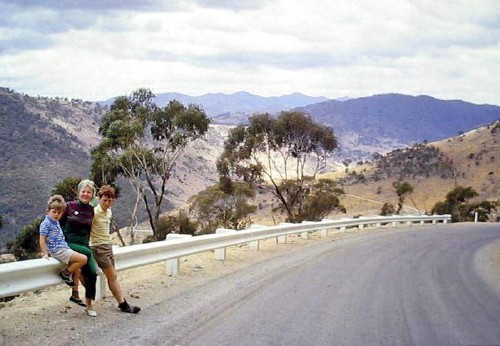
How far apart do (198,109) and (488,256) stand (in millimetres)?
23399

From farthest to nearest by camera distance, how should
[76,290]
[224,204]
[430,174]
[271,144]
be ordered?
[430,174] → [271,144] → [224,204] → [76,290]

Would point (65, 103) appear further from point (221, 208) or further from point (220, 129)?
point (221, 208)

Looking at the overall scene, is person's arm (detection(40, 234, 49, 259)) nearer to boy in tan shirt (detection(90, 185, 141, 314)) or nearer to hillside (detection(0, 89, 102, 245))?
boy in tan shirt (detection(90, 185, 141, 314))

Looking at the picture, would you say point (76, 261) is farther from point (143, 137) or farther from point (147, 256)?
point (143, 137)

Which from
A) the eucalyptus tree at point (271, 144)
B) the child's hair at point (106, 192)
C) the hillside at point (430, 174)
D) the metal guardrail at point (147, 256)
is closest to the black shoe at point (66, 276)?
the metal guardrail at point (147, 256)

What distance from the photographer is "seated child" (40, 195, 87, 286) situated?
7.16 meters

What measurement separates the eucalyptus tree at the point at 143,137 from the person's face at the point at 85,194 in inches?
1063

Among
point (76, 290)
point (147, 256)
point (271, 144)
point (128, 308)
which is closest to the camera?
point (128, 308)

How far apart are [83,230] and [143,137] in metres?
28.7

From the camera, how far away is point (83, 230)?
7.56m

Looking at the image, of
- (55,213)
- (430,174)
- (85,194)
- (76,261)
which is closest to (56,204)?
(55,213)

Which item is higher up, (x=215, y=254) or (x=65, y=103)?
(x=65, y=103)

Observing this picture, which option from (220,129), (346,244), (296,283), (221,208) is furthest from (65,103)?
(296,283)

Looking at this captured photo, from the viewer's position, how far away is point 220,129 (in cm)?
17088
